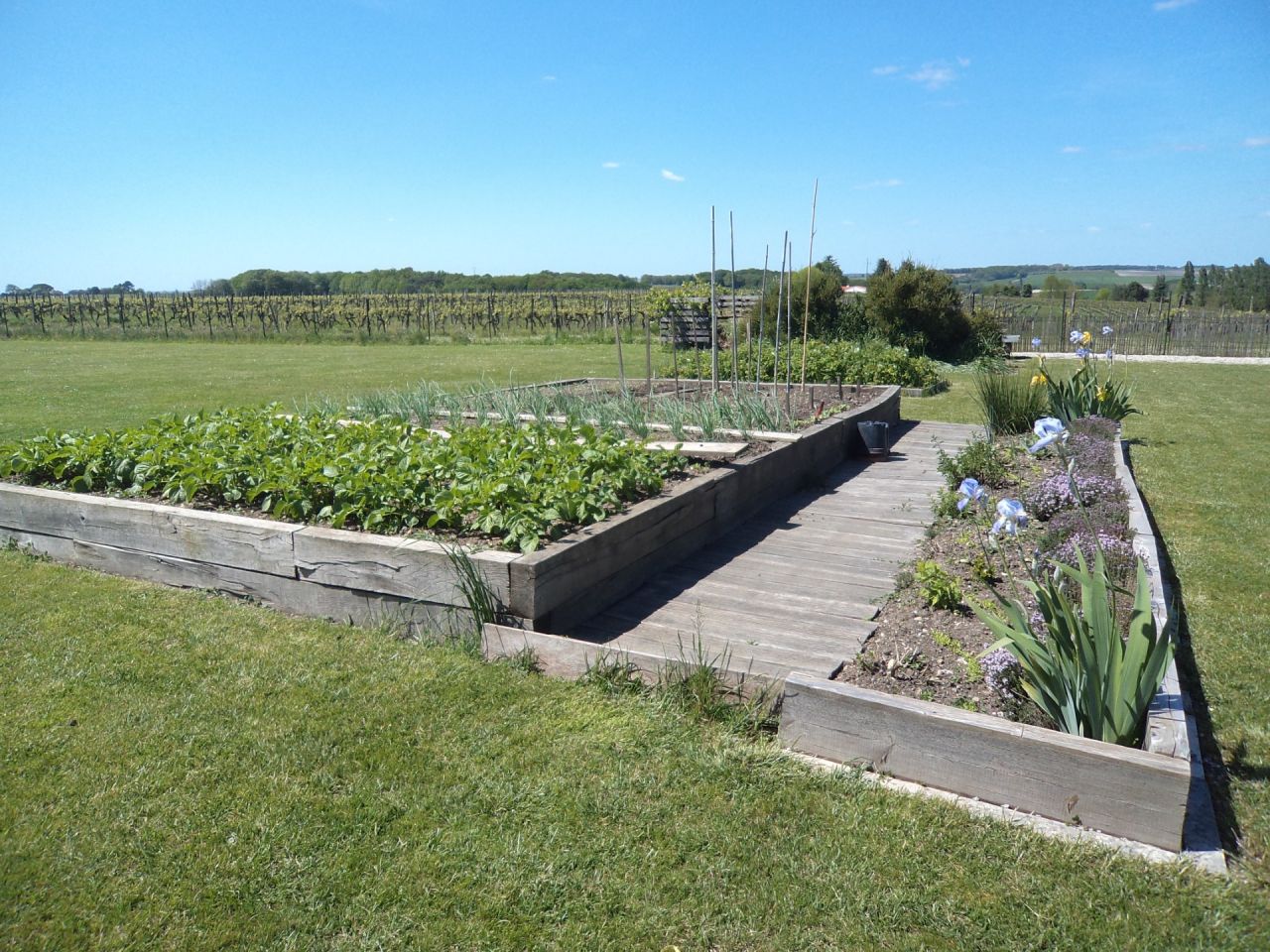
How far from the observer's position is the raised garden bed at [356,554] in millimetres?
3635

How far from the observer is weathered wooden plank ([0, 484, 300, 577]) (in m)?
4.07

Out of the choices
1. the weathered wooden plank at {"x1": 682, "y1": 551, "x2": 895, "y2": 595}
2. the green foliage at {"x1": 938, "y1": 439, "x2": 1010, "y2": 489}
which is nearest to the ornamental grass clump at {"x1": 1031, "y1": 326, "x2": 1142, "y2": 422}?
the green foliage at {"x1": 938, "y1": 439, "x2": 1010, "y2": 489}

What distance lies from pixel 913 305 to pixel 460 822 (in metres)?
16.1

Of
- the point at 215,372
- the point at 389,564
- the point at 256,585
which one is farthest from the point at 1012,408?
the point at 215,372

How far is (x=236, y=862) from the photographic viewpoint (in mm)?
2287

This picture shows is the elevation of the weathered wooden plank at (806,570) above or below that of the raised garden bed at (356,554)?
below

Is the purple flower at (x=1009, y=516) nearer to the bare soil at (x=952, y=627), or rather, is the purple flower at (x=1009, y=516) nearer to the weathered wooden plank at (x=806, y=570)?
the bare soil at (x=952, y=627)

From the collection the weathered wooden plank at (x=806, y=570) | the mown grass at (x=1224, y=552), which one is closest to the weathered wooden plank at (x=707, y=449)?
the weathered wooden plank at (x=806, y=570)

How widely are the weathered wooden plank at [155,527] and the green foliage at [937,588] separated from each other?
2976mm

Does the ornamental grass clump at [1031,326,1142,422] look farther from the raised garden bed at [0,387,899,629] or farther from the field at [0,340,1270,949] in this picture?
the field at [0,340,1270,949]

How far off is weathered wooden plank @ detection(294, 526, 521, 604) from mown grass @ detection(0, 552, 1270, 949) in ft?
1.32

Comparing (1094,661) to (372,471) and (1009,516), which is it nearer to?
(1009,516)

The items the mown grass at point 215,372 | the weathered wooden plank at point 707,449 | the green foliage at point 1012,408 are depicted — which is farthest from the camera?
the mown grass at point 215,372

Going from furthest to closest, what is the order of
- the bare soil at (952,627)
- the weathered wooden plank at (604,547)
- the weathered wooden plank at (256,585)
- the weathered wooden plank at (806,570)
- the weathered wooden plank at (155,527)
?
1. the weathered wooden plank at (806,570)
2. the weathered wooden plank at (155,527)
3. the weathered wooden plank at (256,585)
4. the weathered wooden plank at (604,547)
5. the bare soil at (952,627)
